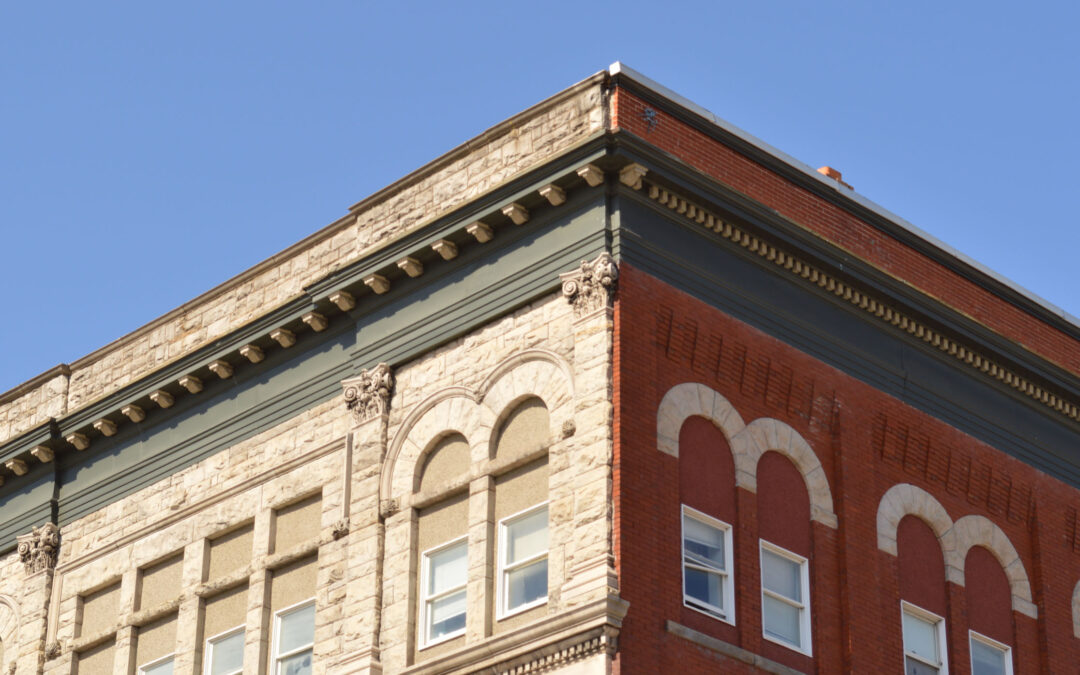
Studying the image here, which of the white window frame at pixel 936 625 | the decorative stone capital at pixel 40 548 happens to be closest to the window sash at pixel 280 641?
the decorative stone capital at pixel 40 548

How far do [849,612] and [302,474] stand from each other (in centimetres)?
891

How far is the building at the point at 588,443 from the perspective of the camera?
29484 millimetres

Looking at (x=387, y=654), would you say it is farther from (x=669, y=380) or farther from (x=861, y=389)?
(x=861, y=389)

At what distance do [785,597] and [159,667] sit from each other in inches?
429

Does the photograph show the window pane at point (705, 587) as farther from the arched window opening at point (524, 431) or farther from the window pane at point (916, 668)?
the window pane at point (916, 668)

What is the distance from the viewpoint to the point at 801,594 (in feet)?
101

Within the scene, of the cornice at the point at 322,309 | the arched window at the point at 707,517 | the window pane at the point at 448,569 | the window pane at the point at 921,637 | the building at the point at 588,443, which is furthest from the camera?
the window pane at the point at 921,637

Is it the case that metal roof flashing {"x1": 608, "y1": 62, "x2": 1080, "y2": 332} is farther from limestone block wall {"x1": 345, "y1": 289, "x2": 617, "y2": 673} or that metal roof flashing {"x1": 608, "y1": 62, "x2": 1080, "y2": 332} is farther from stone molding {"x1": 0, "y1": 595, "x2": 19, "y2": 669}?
stone molding {"x1": 0, "y1": 595, "x2": 19, "y2": 669}

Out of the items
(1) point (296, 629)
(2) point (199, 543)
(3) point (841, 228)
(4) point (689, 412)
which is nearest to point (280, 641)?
(1) point (296, 629)

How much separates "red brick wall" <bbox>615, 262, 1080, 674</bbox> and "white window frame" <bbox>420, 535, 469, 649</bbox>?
3.08 m

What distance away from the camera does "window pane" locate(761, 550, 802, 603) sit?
99.8 ft

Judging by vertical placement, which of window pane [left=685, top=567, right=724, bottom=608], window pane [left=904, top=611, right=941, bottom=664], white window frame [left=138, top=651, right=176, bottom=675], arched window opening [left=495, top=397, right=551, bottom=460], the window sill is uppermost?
arched window opening [left=495, top=397, right=551, bottom=460]

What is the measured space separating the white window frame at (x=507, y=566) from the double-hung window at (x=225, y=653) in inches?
228

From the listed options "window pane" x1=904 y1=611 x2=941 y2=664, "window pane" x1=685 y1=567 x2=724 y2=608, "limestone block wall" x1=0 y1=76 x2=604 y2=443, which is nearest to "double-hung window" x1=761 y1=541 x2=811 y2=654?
"window pane" x1=685 y1=567 x2=724 y2=608
